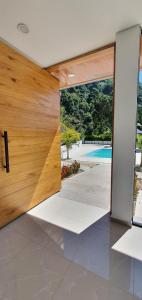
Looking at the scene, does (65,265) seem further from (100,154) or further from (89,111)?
(89,111)

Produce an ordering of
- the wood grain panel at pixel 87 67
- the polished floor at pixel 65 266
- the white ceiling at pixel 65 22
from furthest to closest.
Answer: the wood grain panel at pixel 87 67, the white ceiling at pixel 65 22, the polished floor at pixel 65 266

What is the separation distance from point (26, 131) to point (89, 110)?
17.0 meters

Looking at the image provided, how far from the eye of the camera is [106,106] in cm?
1836

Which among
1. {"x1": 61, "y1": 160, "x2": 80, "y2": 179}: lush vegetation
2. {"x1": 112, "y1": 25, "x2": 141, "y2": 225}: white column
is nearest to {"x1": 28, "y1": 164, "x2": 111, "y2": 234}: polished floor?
{"x1": 112, "y1": 25, "x2": 141, "y2": 225}: white column

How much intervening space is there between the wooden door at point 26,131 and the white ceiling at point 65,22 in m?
0.29

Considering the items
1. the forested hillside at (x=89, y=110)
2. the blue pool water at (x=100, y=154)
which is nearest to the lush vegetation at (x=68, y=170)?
the blue pool water at (x=100, y=154)

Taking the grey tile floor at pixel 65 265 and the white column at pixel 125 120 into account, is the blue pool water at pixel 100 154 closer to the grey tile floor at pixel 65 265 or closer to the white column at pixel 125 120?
the white column at pixel 125 120

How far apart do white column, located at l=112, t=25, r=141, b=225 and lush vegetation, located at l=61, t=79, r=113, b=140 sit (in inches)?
562

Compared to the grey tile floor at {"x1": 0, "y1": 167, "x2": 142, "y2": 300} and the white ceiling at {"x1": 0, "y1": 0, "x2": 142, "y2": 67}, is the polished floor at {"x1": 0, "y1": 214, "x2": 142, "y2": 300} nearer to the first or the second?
the grey tile floor at {"x1": 0, "y1": 167, "x2": 142, "y2": 300}

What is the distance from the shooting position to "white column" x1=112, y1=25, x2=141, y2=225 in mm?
2051

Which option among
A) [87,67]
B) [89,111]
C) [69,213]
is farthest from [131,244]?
[89,111]

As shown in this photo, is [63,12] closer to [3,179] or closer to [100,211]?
[3,179]

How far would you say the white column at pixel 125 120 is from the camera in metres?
2.05

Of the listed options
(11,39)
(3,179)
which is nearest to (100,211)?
(3,179)
